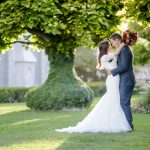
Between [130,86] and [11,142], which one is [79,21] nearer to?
[130,86]

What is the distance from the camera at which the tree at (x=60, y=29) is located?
15945mm

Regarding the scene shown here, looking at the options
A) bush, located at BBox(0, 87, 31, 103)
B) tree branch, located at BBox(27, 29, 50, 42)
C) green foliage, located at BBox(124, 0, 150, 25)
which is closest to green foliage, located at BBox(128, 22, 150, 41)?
tree branch, located at BBox(27, 29, 50, 42)

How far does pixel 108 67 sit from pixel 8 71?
27379 millimetres

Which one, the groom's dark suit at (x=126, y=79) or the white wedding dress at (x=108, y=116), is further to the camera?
the groom's dark suit at (x=126, y=79)

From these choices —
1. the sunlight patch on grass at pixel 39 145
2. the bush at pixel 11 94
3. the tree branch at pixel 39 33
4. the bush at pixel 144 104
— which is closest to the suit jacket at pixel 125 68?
the sunlight patch on grass at pixel 39 145

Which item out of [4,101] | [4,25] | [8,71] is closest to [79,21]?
[4,25]

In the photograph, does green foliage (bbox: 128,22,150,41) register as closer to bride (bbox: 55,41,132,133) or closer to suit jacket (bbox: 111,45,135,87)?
bride (bbox: 55,41,132,133)

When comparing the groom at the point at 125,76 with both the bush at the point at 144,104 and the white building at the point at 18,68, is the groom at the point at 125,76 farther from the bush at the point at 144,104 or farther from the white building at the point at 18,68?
the white building at the point at 18,68

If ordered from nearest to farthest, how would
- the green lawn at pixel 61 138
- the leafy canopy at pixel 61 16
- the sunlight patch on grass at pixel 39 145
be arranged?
the sunlight patch on grass at pixel 39 145 → the green lawn at pixel 61 138 → the leafy canopy at pixel 61 16

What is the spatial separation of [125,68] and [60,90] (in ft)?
21.7

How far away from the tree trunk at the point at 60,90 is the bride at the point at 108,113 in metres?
6.07

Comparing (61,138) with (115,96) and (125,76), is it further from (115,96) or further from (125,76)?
(125,76)

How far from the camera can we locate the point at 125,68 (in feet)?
38.4

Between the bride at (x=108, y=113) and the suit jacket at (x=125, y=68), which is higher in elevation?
the suit jacket at (x=125, y=68)
